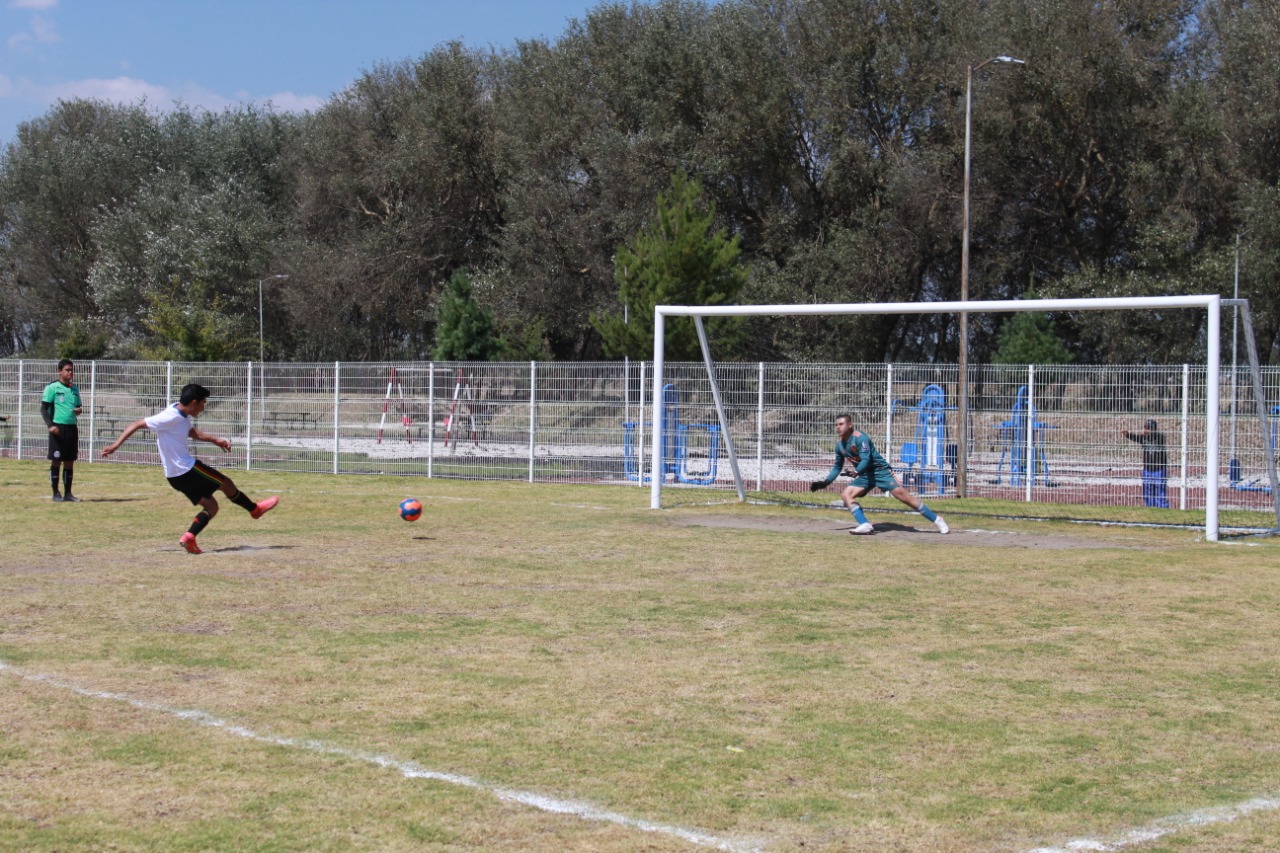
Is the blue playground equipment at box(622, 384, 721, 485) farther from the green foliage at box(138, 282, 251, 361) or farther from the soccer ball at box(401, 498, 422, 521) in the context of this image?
the green foliage at box(138, 282, 251, 361)

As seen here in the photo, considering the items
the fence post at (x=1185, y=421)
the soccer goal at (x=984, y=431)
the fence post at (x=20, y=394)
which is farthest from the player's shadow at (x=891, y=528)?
the fence post at (x=20, y=394)

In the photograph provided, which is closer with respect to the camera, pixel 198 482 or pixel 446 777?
pixel 446 777

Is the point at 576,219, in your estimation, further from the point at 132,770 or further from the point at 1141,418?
the point at 132,770

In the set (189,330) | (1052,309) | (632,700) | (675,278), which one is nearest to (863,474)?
(1052,309)

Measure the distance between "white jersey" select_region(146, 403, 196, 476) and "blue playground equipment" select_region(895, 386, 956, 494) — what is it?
12.3 meters

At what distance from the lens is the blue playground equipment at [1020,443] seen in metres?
21.2

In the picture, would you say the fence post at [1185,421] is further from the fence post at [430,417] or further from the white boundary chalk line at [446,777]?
the white boundary chalk line at [446,777]

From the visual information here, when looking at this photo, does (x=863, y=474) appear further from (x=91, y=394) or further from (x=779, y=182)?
(x=779, y=182)

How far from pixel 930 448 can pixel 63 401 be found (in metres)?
13.7

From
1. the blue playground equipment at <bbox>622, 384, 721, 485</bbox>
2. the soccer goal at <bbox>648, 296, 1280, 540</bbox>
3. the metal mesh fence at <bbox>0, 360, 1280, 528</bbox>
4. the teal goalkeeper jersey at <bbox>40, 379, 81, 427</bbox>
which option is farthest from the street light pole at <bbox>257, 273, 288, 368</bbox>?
the soccer goal at <bbox>648, 296, 1280, 540</bbox>

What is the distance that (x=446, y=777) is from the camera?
576 cm

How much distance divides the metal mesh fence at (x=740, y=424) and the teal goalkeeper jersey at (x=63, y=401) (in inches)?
280

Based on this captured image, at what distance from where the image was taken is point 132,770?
5809 mm

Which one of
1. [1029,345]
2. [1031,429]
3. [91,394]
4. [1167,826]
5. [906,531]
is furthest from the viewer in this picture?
[1029,345]
